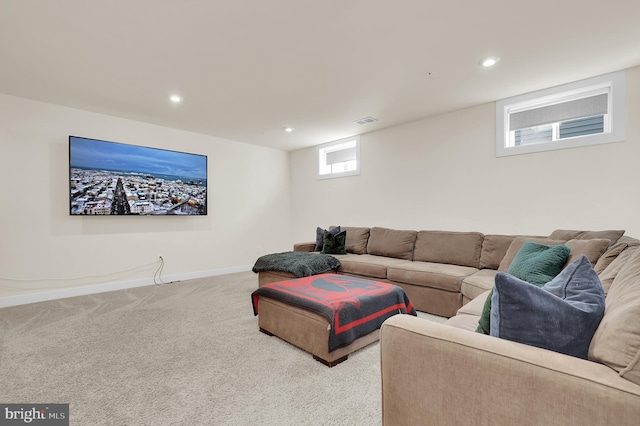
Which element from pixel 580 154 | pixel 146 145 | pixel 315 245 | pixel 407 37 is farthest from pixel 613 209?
pixel 146 145

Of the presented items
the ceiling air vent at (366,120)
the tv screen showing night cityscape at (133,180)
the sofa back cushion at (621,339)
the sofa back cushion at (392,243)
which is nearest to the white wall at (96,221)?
the tv screen showing night cityscape at (133,180)

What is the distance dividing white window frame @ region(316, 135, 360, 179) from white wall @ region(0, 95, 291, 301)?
1257 millimetres

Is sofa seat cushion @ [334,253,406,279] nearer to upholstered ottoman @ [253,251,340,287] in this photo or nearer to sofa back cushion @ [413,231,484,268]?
upholstered ottoman @ [253,251,340,287]

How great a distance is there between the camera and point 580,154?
10.4 feet

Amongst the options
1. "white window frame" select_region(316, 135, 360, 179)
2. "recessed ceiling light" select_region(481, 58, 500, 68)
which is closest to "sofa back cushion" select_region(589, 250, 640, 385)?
"recessed ceiling light" select_region(481, 58, 500, 68)

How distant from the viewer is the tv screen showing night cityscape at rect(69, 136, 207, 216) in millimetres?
3900

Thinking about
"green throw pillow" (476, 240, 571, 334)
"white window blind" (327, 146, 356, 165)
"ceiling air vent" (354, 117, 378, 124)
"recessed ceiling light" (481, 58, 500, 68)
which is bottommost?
"green throw pillow" (476, 240, 571, 334)

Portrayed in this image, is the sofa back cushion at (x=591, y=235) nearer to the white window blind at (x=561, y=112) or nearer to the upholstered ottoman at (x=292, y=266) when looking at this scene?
the white window blind at (x=561, y=112)

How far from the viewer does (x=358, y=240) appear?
465 cm

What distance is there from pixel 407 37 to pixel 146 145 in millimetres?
4097

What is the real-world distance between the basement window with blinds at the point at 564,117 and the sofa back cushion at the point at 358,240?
2.14m

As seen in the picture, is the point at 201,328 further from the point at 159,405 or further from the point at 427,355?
the point at 427,355

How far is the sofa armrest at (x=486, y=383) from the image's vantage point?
80cm

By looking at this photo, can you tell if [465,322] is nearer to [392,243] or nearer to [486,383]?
[486,383]
